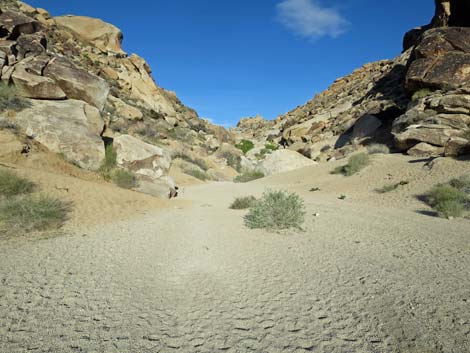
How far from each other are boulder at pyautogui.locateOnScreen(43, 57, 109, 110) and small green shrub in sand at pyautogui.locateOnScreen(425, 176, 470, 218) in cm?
1440

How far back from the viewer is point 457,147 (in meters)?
11.6

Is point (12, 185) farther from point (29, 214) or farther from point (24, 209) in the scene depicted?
point (29, 214)

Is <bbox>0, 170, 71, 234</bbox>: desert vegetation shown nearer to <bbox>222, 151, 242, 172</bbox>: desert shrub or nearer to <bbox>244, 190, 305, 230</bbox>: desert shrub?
<bbox>244, 190, 305, 230</bbox>: desert shrub

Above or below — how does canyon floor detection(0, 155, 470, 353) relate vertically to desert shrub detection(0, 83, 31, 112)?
below

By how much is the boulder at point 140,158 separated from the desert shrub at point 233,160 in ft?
59.7

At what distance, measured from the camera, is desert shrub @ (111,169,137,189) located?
995 cm

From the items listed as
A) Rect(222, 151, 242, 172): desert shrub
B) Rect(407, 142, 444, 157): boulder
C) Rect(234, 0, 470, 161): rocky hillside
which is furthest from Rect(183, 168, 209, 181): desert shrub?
Rect(407, 142, 444, 157): boulder

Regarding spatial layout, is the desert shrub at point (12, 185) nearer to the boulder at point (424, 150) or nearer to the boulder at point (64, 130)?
the boulder at point (64, 130)

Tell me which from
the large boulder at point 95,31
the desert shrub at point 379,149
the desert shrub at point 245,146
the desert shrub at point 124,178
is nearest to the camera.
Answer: the desert shrub at point 124,178

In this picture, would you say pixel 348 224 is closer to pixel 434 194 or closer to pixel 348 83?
pixel 434 194

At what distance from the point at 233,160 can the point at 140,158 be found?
64.7 feet

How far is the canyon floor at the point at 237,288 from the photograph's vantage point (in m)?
2.10

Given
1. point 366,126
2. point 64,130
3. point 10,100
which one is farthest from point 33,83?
point 366,126

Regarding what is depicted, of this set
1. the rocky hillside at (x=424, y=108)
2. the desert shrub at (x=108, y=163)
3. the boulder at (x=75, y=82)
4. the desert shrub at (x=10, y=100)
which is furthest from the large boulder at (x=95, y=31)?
the desert shrub at (x=108, y=163)
